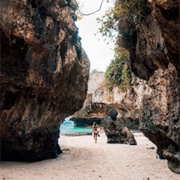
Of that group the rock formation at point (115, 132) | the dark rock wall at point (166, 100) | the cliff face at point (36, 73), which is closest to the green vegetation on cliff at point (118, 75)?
the rock formation at point (115, 132)

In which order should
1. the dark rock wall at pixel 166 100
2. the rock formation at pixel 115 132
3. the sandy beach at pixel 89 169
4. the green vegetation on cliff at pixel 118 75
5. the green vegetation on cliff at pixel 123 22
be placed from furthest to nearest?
the green vegetation on cliff at pixel 118 75, the rock formation at pixel 115 132, the green vegetation on cliff at pixel 123 22, the sandy beach at pixel 89 169, the dark rock wall at pixel 166 100

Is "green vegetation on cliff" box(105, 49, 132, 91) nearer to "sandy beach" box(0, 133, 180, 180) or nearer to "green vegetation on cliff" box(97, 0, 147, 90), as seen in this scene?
"green vegetation on cliff" box(97, 0, 147, 90)

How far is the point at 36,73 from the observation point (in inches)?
352

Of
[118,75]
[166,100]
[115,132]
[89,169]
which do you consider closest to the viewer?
[166,100]

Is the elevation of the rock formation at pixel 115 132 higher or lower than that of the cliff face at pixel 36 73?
lower

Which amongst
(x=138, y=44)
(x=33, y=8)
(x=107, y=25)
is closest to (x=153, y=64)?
(x=138, y=44)

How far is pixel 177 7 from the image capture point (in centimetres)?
541

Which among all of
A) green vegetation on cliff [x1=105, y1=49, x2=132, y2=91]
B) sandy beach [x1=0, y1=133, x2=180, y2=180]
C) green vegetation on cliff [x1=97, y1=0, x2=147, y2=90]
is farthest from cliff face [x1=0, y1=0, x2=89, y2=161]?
green vegetation on cliff [x1=105, y1=49, x2=132, y2=91]

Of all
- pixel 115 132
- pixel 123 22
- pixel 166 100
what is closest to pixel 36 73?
pixel 166 100

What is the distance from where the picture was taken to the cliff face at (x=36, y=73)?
8.07 m

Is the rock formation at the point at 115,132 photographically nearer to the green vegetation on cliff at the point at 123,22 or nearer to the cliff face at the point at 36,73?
the green vegetation on cliff at the point at 123,22

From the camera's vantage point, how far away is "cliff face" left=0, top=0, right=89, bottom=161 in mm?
8070

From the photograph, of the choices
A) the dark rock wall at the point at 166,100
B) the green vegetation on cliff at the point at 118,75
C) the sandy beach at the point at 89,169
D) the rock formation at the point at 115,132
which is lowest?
the sandy beach at the point at 89,169

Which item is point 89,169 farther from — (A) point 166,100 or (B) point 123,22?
(B) point 123,22
